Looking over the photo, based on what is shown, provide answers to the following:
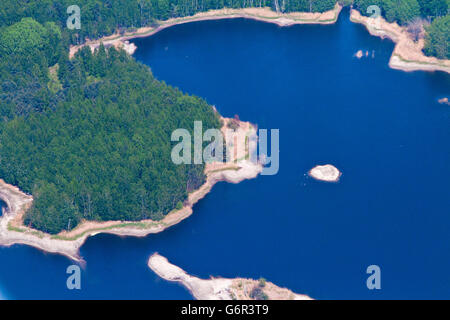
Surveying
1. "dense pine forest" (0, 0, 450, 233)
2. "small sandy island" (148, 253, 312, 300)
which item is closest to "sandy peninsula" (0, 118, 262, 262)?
"dense pine forest" (0, 0, 450, 233)

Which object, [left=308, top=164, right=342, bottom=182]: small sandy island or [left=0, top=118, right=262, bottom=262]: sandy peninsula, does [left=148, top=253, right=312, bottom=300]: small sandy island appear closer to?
[left=0, top=118, right=262, bottom=262]: sandy peninsula

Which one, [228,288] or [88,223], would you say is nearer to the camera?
[228,288]

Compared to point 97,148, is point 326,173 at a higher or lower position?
lower

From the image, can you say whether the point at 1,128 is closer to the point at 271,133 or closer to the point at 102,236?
the point at 102,236

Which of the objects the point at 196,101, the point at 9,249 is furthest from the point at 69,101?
the point at 9,249

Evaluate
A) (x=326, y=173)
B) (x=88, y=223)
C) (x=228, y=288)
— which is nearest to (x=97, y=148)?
(x=88, y=223)

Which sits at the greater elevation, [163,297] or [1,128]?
[1,128]

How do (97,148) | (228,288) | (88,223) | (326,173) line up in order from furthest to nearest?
(326,173) < (97,148) < (88,223) < (228,288)

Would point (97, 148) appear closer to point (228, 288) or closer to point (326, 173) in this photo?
point (228, 288)
